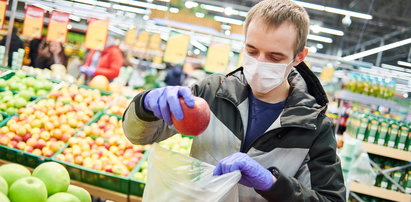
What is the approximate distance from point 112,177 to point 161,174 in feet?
6.13

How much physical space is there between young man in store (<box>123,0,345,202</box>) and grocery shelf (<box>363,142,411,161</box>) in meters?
3.39

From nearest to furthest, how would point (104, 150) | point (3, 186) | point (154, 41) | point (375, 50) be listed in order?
point (3, 186)
point (104, 150)
point (154, 41)
point (375, 50)

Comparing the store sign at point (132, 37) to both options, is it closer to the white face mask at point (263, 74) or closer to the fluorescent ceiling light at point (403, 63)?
the white face mask at point (263, 74)

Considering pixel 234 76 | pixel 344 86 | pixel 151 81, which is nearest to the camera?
pixel 234 76

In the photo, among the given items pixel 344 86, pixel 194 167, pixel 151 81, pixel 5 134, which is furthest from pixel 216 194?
pixel 151 81

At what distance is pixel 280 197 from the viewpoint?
119 centimetres

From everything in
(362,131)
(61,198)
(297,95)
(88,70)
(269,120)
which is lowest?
(88,70)

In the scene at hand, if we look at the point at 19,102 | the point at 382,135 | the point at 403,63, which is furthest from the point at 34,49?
the point at 403,63

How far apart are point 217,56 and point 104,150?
2.97 m

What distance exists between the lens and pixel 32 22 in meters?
5.21

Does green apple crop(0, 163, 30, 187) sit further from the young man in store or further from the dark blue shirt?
the dark blue shirt

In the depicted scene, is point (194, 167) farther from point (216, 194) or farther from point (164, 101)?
point (164, 101)

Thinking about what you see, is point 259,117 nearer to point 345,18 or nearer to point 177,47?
point 177,47

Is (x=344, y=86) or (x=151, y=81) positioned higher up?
(x=344, y=86)
